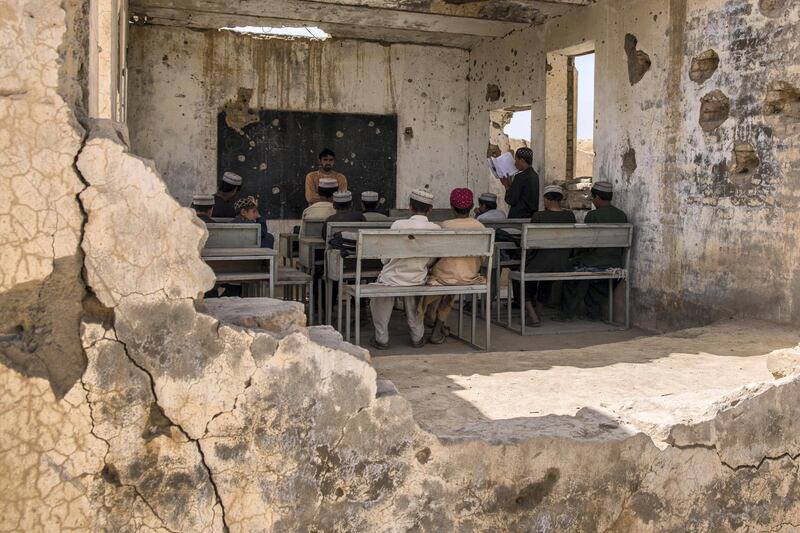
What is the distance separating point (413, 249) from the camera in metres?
5.82

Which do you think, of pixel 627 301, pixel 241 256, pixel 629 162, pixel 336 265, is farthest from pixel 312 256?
pixel 629 162

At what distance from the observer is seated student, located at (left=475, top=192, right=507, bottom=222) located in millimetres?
7907

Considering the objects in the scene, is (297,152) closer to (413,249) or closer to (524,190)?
(524,190)

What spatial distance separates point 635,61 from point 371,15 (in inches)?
133

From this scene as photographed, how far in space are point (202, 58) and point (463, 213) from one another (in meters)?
5.05

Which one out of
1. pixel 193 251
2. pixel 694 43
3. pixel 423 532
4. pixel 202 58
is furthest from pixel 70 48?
pixel 202 58

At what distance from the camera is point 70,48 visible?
8.54ft

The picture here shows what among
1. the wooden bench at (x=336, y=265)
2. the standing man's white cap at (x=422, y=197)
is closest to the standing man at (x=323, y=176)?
the wooden bench at (x=336, y=265)

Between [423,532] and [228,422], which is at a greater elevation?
[228,422]

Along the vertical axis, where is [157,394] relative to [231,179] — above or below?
below

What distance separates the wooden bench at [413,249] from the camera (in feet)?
18.7

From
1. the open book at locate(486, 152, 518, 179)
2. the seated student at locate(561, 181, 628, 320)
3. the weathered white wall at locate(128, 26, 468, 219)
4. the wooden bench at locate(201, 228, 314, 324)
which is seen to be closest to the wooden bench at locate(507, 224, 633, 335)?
the seated student at locate(561, 181, 628, 320)

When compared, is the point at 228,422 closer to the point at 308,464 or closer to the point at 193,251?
the point at 308,464

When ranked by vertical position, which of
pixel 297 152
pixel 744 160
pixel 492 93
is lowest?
pixel 744 160
